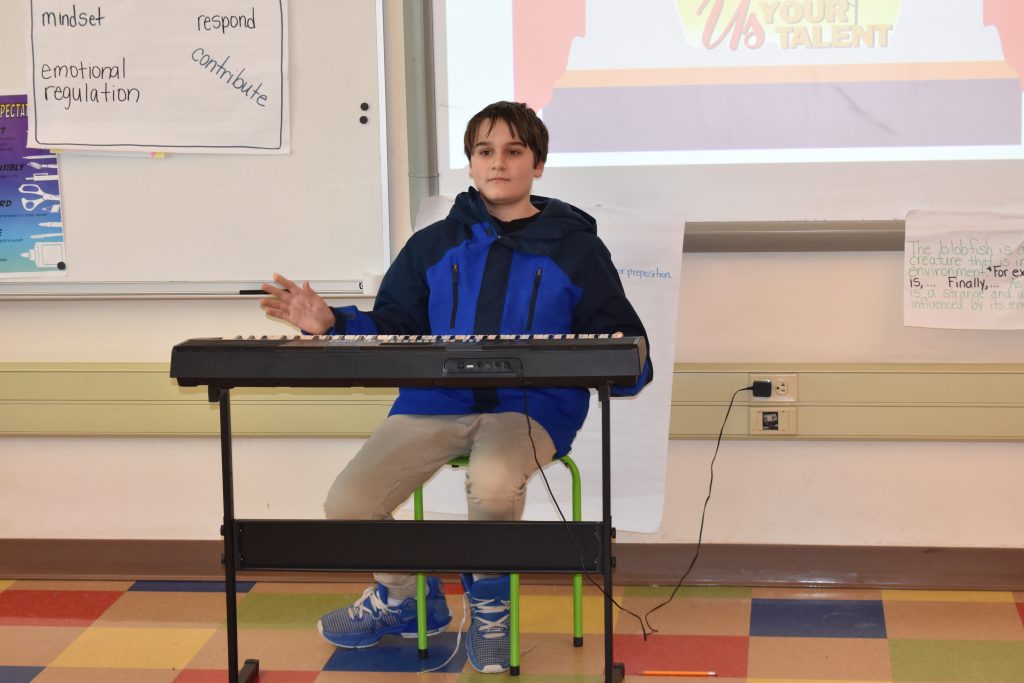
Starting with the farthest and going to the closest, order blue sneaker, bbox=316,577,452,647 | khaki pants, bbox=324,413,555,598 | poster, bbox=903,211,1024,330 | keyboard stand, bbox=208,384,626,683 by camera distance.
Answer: poster, bbox=903,211,1024,330 → blue sneaker, bbox=316,577,452,647 → khaki pants, bbox=324,413,555,598 → keyboard stand, bbox=208,384,626,683

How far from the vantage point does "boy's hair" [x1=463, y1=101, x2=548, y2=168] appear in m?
2.58

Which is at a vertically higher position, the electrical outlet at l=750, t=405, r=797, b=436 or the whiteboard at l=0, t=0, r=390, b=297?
the whiteboard at l=0, t=0, r=390, b=297

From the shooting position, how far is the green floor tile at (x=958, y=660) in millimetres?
2457

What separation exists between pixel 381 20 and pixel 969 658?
2040mm

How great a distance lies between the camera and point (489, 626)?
8.43 feet

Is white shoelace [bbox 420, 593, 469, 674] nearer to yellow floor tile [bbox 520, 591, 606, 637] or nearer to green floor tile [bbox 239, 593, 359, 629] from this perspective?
yellow floor tile [bbox 520, 591, 606, 637]

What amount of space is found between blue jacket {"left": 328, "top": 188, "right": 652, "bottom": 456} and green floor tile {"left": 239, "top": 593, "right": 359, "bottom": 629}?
639 mm

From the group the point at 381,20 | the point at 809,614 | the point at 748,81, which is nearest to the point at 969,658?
the point at 809,614

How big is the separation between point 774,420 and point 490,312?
86cm

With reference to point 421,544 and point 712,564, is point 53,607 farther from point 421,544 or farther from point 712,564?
point 712,564

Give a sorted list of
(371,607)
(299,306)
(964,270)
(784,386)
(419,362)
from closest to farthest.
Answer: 1. (419,362)
2. (299,306)
3. (371,607)
4. (964,270)
5. (784,386)

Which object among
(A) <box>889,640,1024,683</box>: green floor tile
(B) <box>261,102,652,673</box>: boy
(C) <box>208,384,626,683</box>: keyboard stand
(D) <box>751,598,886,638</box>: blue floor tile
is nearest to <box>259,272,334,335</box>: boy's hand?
A: (B) <box>261,102,652,673</box>: boy

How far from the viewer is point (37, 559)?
10.7 ft

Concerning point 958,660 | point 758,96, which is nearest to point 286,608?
point 958,660
